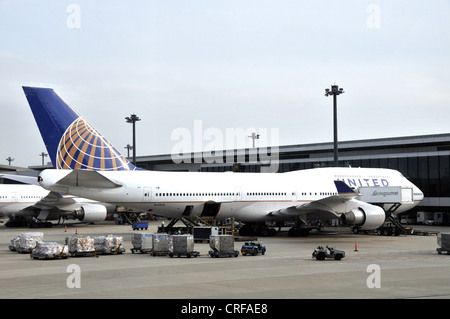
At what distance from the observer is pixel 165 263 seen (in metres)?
22.1

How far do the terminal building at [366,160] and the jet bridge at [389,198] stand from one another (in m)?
13.6

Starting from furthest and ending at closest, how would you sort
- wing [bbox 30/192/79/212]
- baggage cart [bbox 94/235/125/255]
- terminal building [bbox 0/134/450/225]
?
1. terminal building [bbox 0/134/450/225]
2. wing [bbox 30/192/79/212]
3. baggage cart [bbox 94/235/125/255]

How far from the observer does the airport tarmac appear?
1488cm

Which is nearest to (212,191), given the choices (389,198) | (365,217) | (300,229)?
(300,229)

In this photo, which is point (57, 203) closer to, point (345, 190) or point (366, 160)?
point (345, 190)

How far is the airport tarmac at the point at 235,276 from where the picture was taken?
14883 mm

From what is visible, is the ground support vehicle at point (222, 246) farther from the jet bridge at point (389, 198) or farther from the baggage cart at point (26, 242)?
the jet bridge at point (389, 198)

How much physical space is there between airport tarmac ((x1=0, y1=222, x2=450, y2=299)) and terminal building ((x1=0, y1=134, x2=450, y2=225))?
28.0 metres

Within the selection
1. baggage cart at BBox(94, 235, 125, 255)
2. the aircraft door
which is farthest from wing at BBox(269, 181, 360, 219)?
baggage cart at BBox(94, 235, 125, 255)

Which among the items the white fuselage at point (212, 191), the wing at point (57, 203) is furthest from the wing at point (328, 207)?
the wing at point (57, 203)

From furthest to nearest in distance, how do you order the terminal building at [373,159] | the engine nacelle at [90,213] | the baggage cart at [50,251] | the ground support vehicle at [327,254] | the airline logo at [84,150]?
the terminal building at [373,159] < the engine nacelle at [90,213] < the airline logo at [84,150] < the baggage cart at [50,251] < the ground support vehicle at [327,254]

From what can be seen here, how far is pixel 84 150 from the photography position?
32750 millimetres

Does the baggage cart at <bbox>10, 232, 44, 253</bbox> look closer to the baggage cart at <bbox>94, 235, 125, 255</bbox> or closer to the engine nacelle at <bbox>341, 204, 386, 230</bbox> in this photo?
the baggage cart at <bbox>94, 235, 125, 255</bbox>
